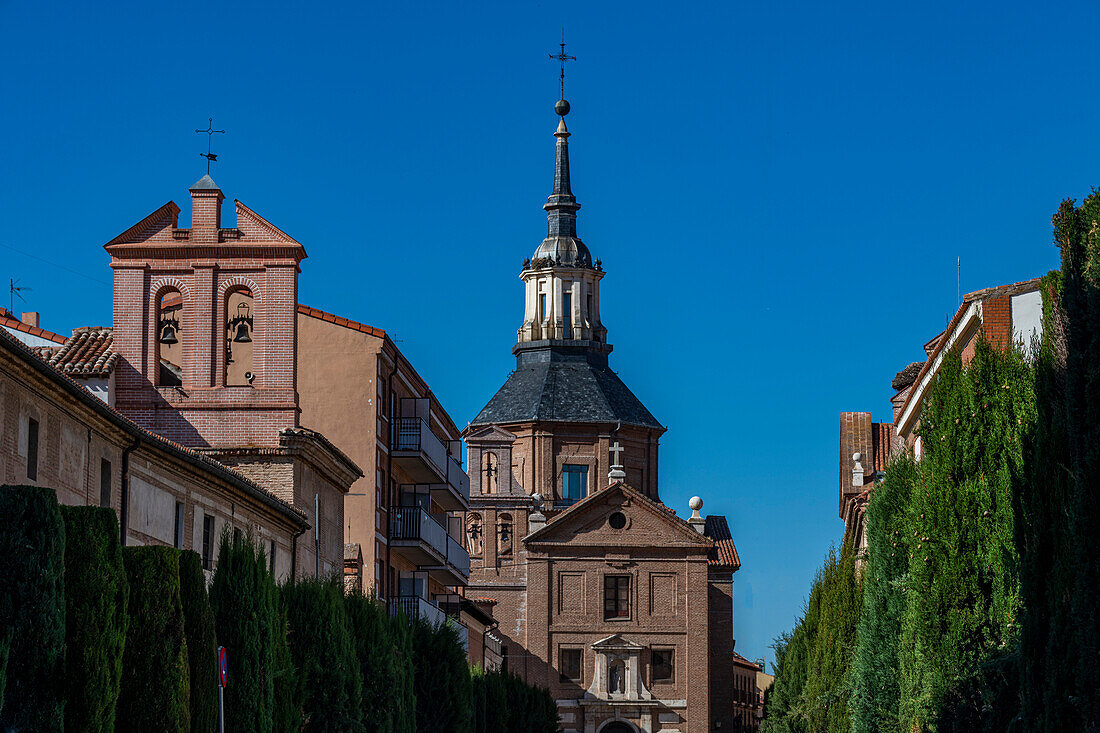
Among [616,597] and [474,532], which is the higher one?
[474,532]

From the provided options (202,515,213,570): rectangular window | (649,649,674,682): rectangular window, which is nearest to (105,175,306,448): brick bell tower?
(202,515,213,570): rectangular window

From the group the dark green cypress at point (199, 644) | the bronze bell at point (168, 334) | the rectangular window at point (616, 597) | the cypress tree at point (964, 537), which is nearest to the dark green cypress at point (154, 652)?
the dark green cypress at point (199, 644)

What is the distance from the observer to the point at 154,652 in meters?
18.6

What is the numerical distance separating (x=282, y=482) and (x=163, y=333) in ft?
16.1

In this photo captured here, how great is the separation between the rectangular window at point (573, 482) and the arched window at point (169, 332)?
50.5 m

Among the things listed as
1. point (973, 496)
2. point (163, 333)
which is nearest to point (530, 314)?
point (163, 333)

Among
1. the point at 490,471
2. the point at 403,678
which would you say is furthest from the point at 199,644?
the point at 490,471

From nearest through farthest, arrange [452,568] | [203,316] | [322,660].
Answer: [322,660], [203,316], [452,568]

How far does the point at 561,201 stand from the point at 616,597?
87.8 ft

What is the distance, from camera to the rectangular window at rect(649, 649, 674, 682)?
262 feet

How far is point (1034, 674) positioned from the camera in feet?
61.6

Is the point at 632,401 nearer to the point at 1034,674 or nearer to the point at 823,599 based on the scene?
the point at 823,599

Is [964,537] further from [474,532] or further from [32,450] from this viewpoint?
[474,532]

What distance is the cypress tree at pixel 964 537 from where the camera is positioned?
24.5m
